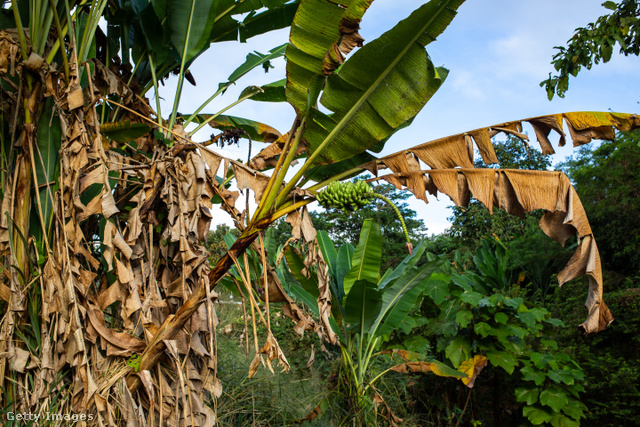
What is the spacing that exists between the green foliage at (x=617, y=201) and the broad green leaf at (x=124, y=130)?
21.3 feet

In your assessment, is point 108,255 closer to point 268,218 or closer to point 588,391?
point 268,218

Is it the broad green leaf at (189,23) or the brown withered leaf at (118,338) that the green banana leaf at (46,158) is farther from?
the broad green leaf at (189,23)

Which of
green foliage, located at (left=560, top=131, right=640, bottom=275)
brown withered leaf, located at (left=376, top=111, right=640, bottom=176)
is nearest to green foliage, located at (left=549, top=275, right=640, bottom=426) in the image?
green foliage, located at (left=560, top=131, right=640, bottom=275)

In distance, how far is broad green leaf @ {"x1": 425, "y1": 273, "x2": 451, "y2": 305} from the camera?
4681 mm

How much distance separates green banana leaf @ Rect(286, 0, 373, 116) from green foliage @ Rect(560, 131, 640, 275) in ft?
19.2

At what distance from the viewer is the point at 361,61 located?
209 centimetres

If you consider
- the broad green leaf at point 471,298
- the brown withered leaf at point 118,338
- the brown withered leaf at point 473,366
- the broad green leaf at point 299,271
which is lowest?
the brown withered leaf at point 473,366

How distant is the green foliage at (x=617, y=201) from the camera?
6582mm

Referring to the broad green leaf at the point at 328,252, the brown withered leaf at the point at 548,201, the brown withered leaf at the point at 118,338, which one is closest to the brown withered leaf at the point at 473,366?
the broad green leaf at the point at 328,252

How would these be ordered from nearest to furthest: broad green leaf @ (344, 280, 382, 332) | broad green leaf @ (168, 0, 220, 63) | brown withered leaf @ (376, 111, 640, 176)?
brown withered leaf @ (376, 111, 640, 176) < broad green leaf @ (168, 0, 220, 63) < broad green leaf @ (344, 280, 382, 332)

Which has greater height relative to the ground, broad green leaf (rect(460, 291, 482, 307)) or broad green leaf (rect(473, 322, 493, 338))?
broad green leaf (rect(460, 291, 482, 307))

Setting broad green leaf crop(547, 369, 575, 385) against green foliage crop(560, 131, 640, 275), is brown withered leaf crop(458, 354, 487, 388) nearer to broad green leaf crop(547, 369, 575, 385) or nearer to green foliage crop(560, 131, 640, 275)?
broad green leaf crop(547, 369, 575, 385)

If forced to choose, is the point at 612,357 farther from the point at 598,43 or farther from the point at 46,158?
the point at 46,158

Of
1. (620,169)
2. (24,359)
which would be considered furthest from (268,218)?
(620,169)
